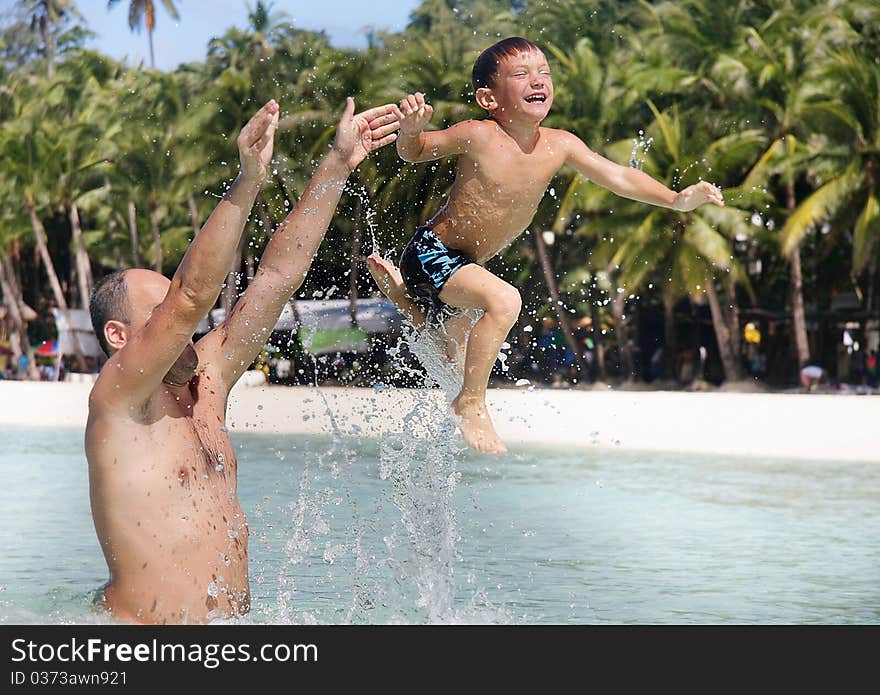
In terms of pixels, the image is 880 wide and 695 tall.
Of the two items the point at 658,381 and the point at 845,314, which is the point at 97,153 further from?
the point at 845,314

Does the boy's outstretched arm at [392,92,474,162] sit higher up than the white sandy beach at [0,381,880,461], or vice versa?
the boy's outstretched arm at [392,92,474,162]

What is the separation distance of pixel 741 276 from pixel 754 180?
211 cm

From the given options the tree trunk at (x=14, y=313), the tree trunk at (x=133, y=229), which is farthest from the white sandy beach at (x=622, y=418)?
the tree trunk at (x=14, y=313)

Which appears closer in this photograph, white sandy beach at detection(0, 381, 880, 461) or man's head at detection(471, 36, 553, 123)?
man's head at detection(471, 36, 553, 123)

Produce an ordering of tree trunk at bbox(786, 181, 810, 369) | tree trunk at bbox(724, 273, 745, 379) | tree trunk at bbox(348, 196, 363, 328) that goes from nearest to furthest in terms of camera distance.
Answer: tree trunk at bbox(348, 196, 363, 328)
tree trunk at bbox(724, 273, 745, 379)
tree trunk at bbox(786, 181, 810, 369)

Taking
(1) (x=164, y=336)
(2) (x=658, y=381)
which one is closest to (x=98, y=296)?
(1) (x=164, y=336)

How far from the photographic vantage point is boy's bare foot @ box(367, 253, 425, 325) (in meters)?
5.53

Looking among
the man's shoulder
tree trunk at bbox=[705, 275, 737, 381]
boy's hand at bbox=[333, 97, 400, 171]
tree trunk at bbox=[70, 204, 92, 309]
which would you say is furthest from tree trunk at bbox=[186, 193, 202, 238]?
the man's shoulder

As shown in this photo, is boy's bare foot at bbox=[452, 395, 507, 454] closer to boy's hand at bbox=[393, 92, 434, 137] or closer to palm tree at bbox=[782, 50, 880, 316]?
boy's hand at bbox=[393, 92, 434, 137]

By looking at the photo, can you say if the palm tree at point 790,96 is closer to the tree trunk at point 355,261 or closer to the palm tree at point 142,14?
the tree trunk at point 355,261

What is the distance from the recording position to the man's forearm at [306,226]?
11.2 feet

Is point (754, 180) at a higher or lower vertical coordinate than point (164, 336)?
higher

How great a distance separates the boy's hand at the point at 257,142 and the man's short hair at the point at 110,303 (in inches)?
20.5

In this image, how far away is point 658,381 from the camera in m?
32.9
